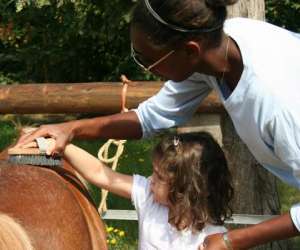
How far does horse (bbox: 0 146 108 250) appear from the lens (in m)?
1.89

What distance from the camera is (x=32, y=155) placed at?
2.33 metres

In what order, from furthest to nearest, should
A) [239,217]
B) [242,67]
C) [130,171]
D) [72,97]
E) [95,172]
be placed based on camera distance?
[130,171]
[72,97]
[239,217]
[95,172]
[242,67]

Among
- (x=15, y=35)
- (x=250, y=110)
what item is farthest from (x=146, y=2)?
(x=15, y=35)

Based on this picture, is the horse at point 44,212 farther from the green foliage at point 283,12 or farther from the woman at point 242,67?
the green foliage at point 283,12

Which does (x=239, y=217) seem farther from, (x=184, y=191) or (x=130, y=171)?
(x=130, y=171)

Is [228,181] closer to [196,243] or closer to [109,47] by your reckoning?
[196,243]

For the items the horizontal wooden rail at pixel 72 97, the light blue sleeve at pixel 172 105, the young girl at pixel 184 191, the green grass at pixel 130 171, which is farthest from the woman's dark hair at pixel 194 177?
the green grass at pixel 130 171

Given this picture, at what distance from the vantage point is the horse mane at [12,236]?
5.92 ft

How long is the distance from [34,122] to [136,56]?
6740 millimetres

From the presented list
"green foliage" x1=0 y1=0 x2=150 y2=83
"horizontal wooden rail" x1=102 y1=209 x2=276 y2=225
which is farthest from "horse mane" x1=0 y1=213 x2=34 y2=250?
"green foliage" x1=0 y1=0 x2=150 y2=83

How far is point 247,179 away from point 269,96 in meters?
1.53

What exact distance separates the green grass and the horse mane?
227 centimetres

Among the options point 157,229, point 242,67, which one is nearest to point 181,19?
point 242,67

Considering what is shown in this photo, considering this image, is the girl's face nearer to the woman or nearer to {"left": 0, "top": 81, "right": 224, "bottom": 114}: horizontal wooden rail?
the woman
